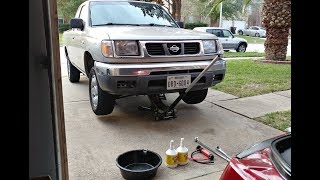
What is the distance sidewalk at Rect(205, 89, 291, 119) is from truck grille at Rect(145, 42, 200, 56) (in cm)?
137

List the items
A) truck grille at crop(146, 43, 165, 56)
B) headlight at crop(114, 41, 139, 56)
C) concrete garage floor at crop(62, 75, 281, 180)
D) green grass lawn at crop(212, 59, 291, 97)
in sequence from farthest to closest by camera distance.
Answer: green grass lawn at crop(212, 59, 291, 97) < truck grille at crop(146, 43, 165, 56) < headlight at crop(114, 41, 139, 56) < concrete garage floor at crop(62, 75, 281, 180)

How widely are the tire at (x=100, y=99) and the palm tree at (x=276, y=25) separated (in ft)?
22.8

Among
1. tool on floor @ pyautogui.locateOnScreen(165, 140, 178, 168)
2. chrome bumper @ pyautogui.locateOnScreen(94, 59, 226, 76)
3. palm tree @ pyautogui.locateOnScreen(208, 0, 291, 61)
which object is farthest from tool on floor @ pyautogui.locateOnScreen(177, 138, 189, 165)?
palm tree @ pyautogui.locateOnScreen(208, 0, 291, 61)

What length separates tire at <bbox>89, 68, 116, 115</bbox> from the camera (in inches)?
169

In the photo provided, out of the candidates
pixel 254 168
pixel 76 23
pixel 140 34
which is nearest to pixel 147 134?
pixel 140 34

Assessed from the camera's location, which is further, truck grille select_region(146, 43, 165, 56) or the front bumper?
truck grille select_region(146, 43, 165, 56)

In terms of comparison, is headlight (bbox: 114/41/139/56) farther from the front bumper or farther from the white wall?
the white wall

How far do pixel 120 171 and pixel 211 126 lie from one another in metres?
1.75

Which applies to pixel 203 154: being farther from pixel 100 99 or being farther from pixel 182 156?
pixel 100 99

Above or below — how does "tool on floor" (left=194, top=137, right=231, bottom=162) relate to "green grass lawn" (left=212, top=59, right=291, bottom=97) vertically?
below

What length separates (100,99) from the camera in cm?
432

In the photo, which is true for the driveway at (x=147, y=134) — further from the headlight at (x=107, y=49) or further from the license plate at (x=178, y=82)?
the headlight at (x=107, y=49)
